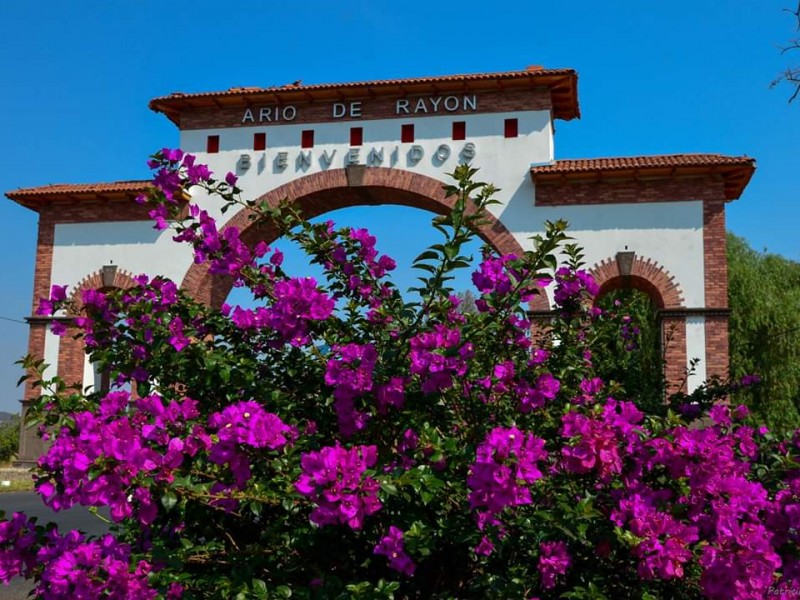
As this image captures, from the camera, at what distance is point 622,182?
684 inches

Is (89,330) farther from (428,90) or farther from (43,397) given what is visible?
(428,90)

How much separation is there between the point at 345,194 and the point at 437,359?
16652 mm

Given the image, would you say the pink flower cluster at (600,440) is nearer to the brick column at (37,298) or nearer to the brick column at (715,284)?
the brick column at (715,284)

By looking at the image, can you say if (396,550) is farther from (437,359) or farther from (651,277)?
(651,277)

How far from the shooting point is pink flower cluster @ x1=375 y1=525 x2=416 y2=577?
264 cm

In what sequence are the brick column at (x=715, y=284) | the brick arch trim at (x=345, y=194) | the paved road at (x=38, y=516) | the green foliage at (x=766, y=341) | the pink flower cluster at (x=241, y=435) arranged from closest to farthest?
1. the pink flower cluster at (x=241, y=435)
2. the paved road at (x=38, y=516)
3. the brick column at (x=715, y=284)
4. the brick arch trim at (x=345, y=194)
5. the green foliage at (x=766, y=341)

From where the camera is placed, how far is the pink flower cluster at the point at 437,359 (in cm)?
280

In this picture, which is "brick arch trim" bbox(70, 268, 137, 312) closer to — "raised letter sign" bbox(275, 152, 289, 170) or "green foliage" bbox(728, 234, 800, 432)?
"raised letter sign" bbox(275, 152, 289, 170)

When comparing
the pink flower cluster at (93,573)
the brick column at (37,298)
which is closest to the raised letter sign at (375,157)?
the brick column at (37,298)

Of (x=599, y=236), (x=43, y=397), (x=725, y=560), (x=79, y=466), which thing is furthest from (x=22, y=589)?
(x=599, y=236)

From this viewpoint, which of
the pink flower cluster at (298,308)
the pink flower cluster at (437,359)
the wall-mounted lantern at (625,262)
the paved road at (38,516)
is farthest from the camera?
the wall-mounted lantern at (625,262)

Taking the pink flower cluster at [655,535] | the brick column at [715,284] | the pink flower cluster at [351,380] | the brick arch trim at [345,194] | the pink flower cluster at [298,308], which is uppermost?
the brick arch trim at [345,194]

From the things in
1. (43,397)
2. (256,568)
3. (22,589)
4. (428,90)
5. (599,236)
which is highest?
(428,90)

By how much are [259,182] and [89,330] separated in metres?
15.8
